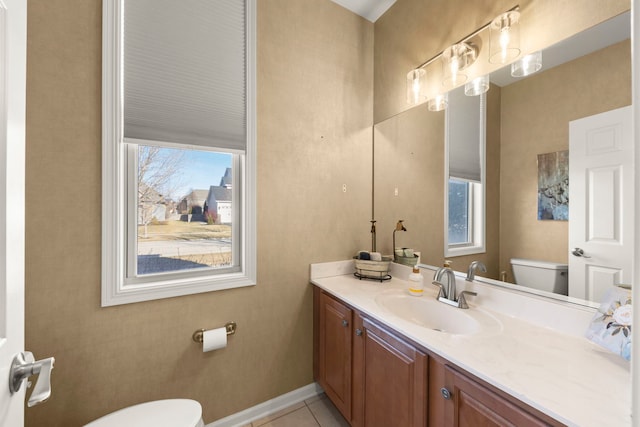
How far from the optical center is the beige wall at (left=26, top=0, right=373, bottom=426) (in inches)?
45.3

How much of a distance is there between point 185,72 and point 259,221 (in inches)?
36.2

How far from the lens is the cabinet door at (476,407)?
2.33 ft

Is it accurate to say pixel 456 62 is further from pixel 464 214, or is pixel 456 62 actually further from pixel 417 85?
pixel 464 214

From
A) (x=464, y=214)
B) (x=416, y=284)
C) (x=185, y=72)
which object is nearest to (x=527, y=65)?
(x=464, y=214)

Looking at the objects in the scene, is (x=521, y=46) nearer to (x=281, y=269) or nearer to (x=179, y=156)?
(x=281, y=269)

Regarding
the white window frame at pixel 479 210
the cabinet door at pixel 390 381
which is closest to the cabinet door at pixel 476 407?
the cabinet door at pixel 390 381

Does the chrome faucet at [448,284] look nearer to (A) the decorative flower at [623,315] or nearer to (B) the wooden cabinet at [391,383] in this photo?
(B) the wooden cabinet at [391,383]

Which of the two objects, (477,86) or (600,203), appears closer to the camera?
(600,203)

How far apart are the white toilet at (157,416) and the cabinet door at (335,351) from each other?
2.47 feet

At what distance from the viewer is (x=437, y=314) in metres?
1.37

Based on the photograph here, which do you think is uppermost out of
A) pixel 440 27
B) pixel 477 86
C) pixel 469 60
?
pixel 440 27

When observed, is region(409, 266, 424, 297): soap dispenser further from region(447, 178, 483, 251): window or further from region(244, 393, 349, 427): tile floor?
region(244, 393, 349, 427): tile floor

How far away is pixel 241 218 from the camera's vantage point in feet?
5.41

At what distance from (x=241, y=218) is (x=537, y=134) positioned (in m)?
1.59
